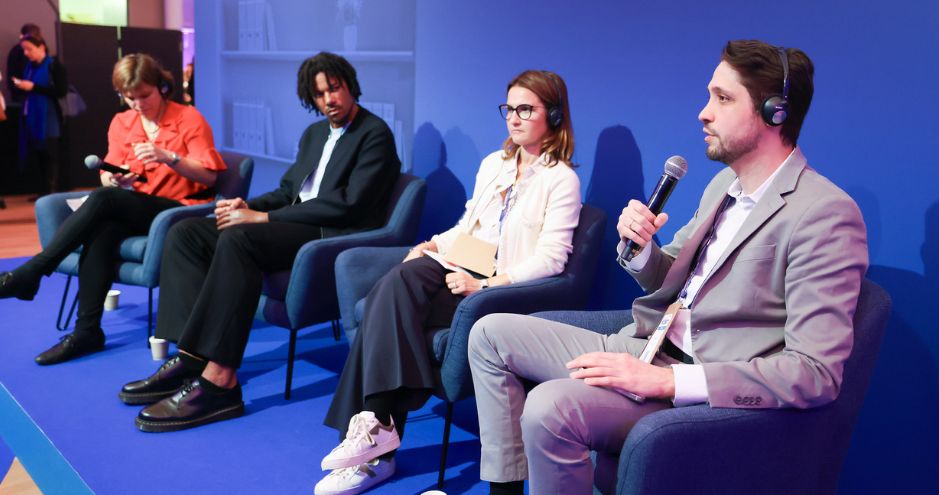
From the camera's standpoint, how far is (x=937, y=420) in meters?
2.16

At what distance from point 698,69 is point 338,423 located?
168cm

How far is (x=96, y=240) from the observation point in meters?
3.63

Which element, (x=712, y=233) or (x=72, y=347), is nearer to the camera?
(x=712, y=233)

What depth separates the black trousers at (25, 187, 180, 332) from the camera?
11.6 ft

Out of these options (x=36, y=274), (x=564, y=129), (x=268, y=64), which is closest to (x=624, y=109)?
(x=564, y=129)

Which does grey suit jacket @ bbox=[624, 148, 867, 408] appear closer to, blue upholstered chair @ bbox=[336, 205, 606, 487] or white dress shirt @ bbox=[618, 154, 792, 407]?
white dress shirt @ bbox=[618, 154, 792, 407]

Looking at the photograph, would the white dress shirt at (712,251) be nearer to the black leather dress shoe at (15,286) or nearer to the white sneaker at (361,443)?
the white sneaker at (361,443)

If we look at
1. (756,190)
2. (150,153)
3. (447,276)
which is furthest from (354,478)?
(150,153)

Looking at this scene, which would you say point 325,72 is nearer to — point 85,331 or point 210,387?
point 210,387

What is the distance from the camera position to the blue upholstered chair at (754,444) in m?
1.56

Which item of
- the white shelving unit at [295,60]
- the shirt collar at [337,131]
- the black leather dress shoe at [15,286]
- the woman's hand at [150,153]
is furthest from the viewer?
the white shelving unit at [295,60]

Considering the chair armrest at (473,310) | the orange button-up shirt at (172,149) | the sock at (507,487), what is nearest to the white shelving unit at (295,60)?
the orange button-up shirt at (172,149)

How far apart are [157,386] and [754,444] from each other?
2.38m

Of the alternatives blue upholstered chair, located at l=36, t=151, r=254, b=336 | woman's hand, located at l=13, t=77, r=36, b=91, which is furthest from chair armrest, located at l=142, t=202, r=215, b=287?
woman's hand, located at l=13, t=77, r=36, b=91
